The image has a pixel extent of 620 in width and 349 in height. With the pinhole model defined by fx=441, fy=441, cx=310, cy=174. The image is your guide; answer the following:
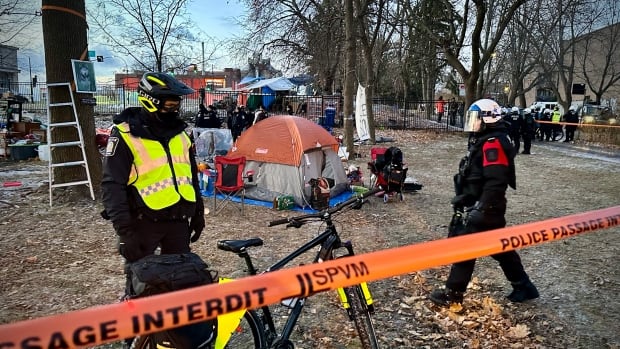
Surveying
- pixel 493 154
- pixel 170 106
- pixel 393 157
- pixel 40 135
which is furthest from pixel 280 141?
pixel 40 135

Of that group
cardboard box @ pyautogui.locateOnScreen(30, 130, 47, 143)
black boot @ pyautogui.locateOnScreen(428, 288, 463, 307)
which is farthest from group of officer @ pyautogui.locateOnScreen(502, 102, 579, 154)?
cardboard box @ pyautogui.locateOnScreen(30, 130, 47, 143)

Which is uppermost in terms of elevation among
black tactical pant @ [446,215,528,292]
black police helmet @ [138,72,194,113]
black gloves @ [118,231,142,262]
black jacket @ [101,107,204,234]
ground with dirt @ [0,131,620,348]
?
black police helmet @ [138,72,194,113]

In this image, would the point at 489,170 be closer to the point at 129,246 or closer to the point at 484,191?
the point at 484,191

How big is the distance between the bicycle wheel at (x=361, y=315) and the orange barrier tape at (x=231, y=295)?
1099mm

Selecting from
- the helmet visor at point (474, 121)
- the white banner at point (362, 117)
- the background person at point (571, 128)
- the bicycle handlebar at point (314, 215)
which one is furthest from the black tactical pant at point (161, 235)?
the background person at point (571, 128)

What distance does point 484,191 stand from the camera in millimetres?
4012

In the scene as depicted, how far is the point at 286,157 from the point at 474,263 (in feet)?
15.5

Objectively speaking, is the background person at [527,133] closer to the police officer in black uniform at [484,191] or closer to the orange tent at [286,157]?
the orange tent at [286,157]

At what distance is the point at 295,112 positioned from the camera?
2609 centimetres

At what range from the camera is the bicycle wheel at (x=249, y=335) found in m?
2.71

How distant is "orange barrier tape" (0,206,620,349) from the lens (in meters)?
1.26

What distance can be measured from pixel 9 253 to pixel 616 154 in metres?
19.9

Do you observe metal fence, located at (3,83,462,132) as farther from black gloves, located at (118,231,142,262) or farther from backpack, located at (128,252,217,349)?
backpack, located at (128,252,217,349)

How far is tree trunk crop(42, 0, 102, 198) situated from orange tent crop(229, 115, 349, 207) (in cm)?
273
